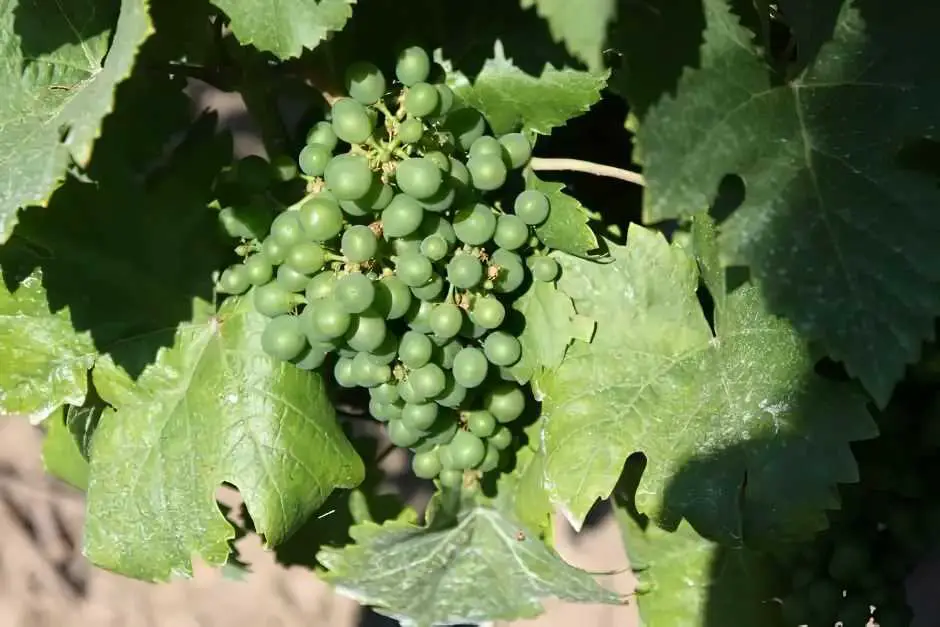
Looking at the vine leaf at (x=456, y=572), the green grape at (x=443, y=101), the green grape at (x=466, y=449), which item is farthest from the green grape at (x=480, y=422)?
the green grape at (x=443, y=101)

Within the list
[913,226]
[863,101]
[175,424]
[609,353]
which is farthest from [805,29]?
[175,424]

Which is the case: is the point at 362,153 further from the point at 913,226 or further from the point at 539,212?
the point at 913,226

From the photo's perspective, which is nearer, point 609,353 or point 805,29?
point 805,29

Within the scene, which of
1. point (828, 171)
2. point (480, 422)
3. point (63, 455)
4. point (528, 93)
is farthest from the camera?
point (63, 455)

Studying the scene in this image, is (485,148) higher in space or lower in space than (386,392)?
higher

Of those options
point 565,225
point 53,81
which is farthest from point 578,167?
point 53,81

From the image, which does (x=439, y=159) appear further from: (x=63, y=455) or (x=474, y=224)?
(x=63, y=455)

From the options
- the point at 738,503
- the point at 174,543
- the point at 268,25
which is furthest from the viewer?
the point at 174,543

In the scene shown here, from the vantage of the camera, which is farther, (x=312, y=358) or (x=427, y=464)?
(x=427, y=464)
